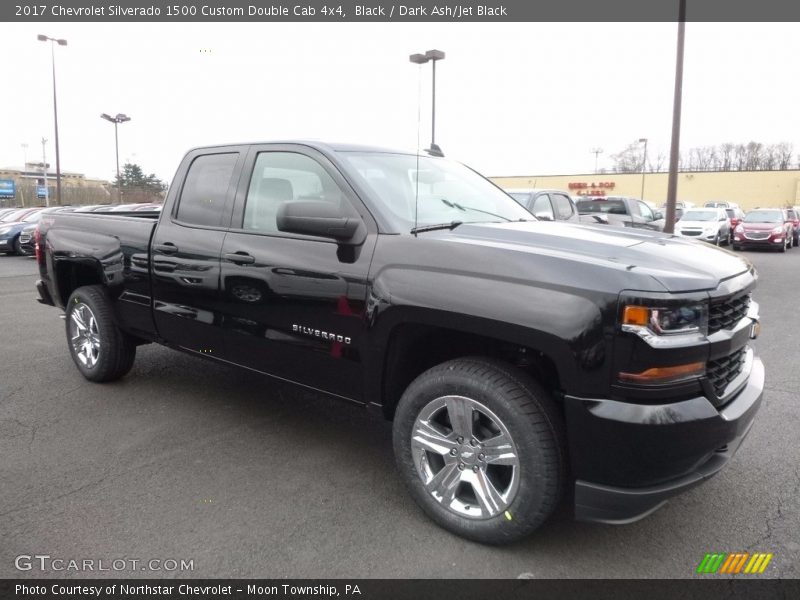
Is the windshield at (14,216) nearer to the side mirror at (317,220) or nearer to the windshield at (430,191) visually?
the windshield at (430,191)

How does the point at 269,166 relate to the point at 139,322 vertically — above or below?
above

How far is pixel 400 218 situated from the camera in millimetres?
3195

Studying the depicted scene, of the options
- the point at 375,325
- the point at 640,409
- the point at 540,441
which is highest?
the point at 375,325

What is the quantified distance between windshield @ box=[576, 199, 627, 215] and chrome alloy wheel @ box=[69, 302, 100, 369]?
12.8 m

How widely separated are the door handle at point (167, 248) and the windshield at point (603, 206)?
42.1 ft

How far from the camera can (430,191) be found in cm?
366

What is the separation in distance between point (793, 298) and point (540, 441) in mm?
9720

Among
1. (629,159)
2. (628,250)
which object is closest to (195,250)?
(628,250)

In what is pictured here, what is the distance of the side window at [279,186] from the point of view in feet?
11.5

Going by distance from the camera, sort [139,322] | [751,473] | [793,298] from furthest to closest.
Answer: [793,298] < [139,322] < [751,473]

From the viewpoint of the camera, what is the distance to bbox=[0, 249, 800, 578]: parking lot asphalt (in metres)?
2.68

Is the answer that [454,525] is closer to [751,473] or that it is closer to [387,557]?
[387,557]

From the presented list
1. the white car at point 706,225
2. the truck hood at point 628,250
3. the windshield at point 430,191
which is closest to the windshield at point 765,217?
the white car at point 706,225

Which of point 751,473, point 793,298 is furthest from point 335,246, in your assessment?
point 793,298
